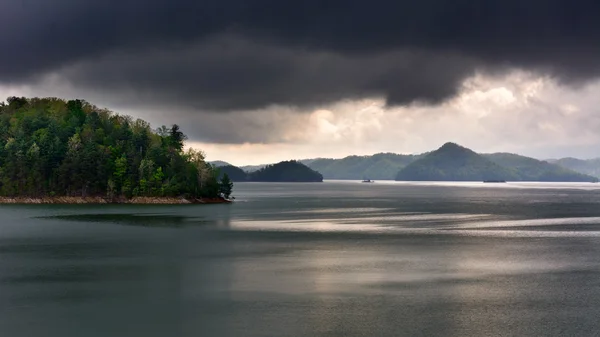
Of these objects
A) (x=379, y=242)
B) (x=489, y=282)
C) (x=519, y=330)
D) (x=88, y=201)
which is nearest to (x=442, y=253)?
(x=379, y=242)

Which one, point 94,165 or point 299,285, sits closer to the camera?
point 299,285

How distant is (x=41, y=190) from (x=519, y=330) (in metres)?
172

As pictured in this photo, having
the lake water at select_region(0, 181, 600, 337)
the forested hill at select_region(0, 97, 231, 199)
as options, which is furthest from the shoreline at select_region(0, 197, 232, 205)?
the lake water at select_region(0, 181, 600, 337)

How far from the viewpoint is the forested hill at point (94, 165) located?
17038cm

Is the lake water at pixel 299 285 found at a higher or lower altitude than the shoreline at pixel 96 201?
lower

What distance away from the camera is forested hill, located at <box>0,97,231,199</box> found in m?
170

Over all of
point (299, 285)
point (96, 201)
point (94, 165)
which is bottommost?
point (299, 285)

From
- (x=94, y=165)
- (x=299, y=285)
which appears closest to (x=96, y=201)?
(x=94, y=165)

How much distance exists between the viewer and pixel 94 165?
173 meters

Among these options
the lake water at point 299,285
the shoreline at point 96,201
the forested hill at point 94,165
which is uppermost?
the forested hill at point 94,165

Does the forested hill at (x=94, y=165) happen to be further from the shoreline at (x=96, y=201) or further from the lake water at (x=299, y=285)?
the lake water at (x=299, y=285)

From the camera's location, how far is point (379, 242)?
222ft

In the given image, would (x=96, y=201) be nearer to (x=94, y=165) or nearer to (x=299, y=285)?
(x=94, y=165)

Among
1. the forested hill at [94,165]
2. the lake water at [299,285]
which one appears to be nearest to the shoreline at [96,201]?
the forested hill at [94,165]
